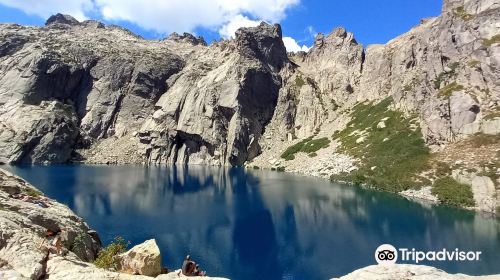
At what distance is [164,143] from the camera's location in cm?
19212

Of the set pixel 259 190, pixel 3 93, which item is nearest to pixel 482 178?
pixel 259 190

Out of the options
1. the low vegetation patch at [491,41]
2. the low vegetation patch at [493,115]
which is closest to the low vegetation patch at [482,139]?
the low vegetation patch at [493,115]

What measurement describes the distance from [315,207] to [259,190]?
24.1 m

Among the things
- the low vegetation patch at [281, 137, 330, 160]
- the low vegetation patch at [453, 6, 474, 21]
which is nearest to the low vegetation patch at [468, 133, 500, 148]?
the low vegetation patch at [453, 6, 474, 21]

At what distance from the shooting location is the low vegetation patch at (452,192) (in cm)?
7900

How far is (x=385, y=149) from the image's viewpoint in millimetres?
121312

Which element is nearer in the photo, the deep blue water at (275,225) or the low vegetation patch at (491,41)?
the deep blue water at (275,225)

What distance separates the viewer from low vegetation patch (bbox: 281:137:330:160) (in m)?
159

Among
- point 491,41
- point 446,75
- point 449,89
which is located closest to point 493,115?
point 449,89

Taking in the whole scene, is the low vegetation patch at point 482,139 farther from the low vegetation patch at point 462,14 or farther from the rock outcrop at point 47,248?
the rock outcrop at point 47,248

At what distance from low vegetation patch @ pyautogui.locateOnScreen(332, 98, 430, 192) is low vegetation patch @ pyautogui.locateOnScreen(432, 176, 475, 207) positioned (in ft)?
19.0

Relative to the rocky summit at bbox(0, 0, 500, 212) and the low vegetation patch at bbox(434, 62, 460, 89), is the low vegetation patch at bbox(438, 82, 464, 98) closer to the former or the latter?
the rocky summit at bbox(0, 0, 500, 212)

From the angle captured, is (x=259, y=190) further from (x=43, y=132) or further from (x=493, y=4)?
(x=43, y=132)

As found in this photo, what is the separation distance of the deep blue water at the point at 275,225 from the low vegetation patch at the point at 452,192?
5001 millimetres
